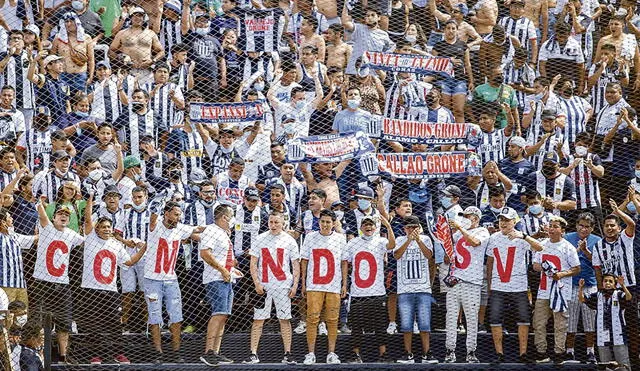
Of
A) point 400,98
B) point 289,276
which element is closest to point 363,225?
point 289,276

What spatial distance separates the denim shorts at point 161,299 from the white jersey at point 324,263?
107cm

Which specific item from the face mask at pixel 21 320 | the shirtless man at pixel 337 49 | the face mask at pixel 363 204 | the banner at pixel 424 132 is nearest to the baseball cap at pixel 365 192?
the face mask at pixel 363 204

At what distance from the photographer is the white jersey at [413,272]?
37.2 feet

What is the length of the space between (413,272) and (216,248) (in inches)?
63.4

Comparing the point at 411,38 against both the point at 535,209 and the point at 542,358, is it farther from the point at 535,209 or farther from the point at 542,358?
the point at 542,358

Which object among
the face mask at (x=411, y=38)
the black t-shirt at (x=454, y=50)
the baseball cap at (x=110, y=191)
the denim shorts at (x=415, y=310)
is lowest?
the denim shorts at (x=415, y=310)

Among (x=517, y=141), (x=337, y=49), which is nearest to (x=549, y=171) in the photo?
(x=517, y=141)

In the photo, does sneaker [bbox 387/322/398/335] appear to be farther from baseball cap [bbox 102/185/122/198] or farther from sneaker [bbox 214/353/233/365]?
baseball cap [bbox 102/185/122/198]

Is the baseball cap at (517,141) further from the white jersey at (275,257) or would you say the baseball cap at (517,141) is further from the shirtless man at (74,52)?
the shirtless man at (74,52)

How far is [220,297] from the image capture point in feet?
37.1

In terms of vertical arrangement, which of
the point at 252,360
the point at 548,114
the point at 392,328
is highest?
the point at 548,114

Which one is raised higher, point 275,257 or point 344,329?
point 275,257

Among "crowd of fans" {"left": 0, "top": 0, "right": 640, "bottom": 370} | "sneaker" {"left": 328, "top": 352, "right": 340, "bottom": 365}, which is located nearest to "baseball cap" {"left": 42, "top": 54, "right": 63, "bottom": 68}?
"crowd of fans" {"left": 0, "top": 0, "right": 640, "bottom": 370}

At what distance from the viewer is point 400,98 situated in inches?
527
